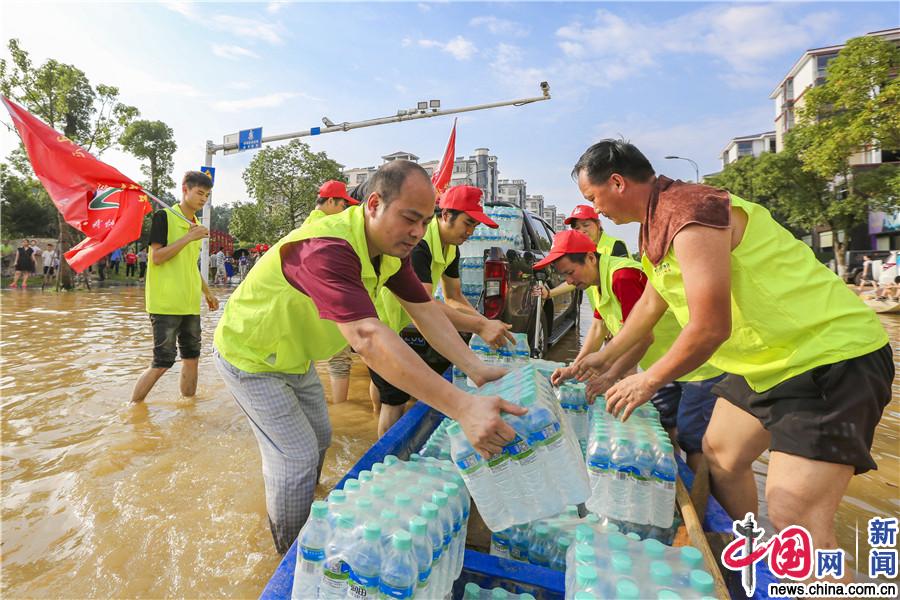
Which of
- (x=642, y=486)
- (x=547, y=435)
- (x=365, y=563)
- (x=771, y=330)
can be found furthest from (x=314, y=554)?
(x=771, y=330)

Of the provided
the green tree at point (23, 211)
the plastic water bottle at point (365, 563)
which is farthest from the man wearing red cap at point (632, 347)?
the green tree at point (23, 211)

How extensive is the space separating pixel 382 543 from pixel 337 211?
395cm

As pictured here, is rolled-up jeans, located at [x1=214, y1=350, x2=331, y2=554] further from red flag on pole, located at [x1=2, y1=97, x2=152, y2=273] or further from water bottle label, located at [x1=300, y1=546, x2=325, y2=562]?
red flag on pole, located at [x1=2, y1=97, x2=152, y2=273]

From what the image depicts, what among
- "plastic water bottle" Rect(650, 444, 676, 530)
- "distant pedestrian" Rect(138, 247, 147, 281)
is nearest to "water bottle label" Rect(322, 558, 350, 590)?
"plastic water bottle" Rect(650, 444, 676, 530)

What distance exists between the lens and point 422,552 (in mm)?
1326

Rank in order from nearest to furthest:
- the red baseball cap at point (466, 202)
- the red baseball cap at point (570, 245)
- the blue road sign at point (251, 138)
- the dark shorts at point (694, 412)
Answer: the dark shorts at point (694, 412)
the red baseball cap at point (570, 245)
the red baseball cap at point (466, 202)
the blue road sign at point (251, 138)

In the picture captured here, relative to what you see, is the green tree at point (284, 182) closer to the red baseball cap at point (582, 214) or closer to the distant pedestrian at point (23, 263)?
the distant pedestrian at point (23, 263)

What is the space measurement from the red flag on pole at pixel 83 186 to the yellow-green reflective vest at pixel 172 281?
75 cm

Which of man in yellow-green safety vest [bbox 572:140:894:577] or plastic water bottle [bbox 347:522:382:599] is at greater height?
man in yellow-green safety vest [bbox 572:140:894:577]

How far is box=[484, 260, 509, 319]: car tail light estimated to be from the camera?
457 centimetres

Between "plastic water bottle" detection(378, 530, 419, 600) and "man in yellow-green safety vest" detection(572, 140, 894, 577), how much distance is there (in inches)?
43.1

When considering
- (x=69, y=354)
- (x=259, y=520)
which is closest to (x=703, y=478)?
(x=259, y=520)

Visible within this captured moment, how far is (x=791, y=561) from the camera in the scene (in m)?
1.59

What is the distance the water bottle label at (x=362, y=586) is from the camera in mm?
1248
